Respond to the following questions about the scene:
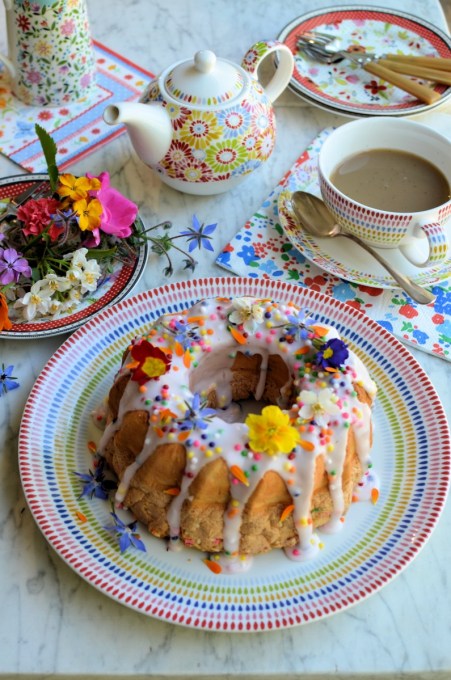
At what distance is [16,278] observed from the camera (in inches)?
→ 49.3

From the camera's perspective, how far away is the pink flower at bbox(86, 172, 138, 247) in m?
1.32

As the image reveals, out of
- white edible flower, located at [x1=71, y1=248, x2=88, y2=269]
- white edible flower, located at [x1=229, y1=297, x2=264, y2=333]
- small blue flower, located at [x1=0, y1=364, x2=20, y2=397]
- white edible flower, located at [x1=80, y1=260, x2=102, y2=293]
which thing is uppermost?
white edible flower, located at [x1=229, y1=297, x2=264, y2=333]

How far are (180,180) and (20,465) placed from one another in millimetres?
638

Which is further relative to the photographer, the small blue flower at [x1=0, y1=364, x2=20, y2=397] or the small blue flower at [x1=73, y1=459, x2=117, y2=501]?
the small blue flower at [x1=0, y1=364, x2=20, y2=397]

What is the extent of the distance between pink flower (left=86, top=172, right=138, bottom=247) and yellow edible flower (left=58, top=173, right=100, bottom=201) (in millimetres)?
14

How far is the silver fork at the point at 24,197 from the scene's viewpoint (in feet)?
4.42

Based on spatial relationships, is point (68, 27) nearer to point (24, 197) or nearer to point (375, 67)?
point (24, 197)

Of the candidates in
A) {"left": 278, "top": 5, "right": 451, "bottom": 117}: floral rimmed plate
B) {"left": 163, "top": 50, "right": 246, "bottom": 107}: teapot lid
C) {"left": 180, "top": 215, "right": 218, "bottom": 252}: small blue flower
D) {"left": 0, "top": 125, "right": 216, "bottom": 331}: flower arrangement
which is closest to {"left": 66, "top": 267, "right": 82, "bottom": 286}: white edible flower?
{"left": 0, "top": 125, "right": 216, "bottom": 331}: flower arrangement

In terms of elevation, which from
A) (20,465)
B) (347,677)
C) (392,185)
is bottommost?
(347,677)

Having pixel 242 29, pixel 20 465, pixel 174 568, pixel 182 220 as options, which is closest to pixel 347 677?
Answer: pixel 174 568

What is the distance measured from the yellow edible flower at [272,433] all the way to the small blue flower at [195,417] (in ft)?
0.19

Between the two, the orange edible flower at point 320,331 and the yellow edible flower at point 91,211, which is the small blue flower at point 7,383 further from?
the orange edible flower at point 320,331

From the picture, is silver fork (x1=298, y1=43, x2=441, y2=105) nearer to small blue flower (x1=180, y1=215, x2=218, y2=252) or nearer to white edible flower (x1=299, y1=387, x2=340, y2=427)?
small blue flower (x1=180, y1=215, x2=218, y2=252)

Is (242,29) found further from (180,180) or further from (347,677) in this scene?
(347,677)
